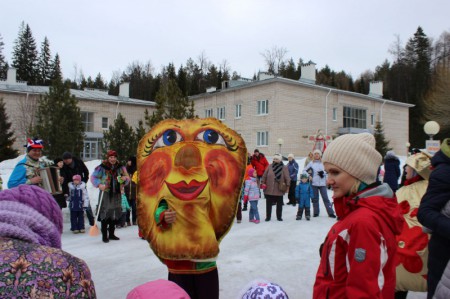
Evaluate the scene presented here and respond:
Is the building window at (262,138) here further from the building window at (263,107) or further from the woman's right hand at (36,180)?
the woman's right hand at (36,180)

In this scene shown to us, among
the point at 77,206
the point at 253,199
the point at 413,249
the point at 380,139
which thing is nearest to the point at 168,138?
the point at 413,249

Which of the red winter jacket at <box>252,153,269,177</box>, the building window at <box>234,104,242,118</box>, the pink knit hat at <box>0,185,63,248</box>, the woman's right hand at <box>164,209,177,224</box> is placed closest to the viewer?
the pink knit hat at <box>0,185,63,248</box>

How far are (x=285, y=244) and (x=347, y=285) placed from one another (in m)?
6.03

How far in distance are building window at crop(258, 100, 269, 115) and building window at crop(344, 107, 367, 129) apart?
30.4 ft

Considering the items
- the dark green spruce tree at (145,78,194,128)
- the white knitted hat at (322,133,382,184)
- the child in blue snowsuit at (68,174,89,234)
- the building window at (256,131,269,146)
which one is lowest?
the child in blue snowsuit at (68,174,89,234)

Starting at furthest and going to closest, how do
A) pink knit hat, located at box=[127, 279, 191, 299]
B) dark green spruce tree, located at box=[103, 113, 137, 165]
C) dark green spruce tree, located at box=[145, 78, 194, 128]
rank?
dark green spruce tree, located at box=[103, 113, 137, 165]
dark green spruce tree, located at box=[145, 78, 194, 128]
pink knit hat, located at box=[127, 279, 191, 299]

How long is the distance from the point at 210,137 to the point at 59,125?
17513mm

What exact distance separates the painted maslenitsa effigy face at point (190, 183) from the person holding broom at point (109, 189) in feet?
16.1

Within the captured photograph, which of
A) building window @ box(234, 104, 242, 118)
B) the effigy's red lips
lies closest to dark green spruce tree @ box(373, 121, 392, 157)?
building window @ box(234, 104, 242, 118)

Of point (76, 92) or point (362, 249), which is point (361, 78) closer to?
point (76, 92)

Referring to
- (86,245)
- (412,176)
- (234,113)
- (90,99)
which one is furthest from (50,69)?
(412,176)

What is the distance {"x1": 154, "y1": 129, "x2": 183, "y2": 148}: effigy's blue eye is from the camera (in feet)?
12.2

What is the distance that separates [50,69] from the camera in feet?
245

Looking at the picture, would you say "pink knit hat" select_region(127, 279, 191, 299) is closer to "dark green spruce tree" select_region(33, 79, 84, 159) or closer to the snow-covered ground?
Answer: the snow-covered ground
